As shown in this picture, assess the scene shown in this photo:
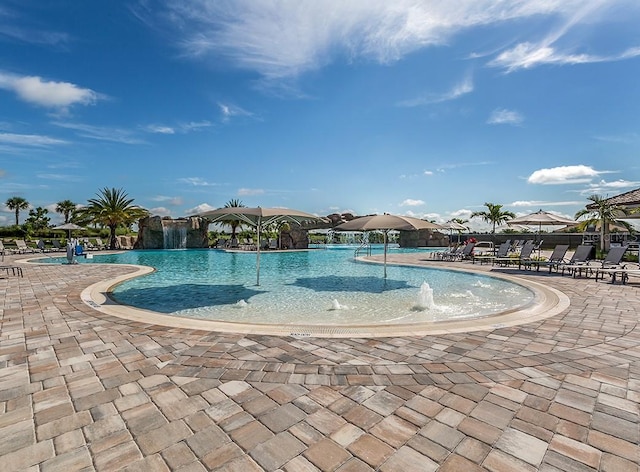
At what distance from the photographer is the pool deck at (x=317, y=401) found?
6.66 ft

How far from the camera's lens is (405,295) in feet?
28.0

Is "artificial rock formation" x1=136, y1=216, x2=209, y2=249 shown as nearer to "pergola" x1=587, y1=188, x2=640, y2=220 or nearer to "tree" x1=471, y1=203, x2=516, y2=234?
"pergola" x1=587, y1=188, x2=640, y2=220

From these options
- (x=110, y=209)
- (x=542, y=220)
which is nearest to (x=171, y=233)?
(x=110, y=209)

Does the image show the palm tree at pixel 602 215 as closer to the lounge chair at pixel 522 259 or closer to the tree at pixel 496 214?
the lounge chair at pixel 522 259

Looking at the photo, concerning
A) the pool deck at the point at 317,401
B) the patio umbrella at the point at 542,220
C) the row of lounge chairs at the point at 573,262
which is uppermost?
the patio umbrella at the point at 542,220

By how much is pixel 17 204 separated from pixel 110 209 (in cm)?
3817

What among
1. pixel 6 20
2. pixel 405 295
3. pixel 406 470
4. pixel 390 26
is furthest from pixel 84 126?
pixel 406 470

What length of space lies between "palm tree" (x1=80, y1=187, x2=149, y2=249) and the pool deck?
29394mm

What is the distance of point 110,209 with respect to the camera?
2989 cm

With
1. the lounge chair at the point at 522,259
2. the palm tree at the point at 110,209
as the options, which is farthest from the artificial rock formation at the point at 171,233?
the lounge chair at the point at 522,259

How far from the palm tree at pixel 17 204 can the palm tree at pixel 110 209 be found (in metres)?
34.6

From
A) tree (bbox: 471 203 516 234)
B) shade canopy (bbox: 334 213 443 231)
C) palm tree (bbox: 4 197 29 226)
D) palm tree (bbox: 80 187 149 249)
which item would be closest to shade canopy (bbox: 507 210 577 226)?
shade canopy (bbox: 334 213 443 231)

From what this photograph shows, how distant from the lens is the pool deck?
203 cm

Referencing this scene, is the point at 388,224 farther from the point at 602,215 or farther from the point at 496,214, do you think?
the point at 496,214
